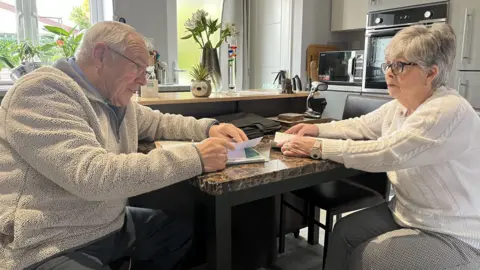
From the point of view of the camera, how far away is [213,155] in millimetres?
1032

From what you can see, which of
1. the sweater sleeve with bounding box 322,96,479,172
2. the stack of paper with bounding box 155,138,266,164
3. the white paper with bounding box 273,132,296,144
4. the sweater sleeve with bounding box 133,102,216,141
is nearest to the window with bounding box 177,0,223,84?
the sweater sleeve with bounding box 133,102,216,141

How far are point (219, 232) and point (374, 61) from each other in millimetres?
3055

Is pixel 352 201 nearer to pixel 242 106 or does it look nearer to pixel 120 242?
Answer: pixel 242 106

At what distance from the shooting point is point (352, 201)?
171 centimetres

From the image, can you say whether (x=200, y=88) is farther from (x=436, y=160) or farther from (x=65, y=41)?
(x=65, y=41)

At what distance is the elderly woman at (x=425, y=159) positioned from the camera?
111cm

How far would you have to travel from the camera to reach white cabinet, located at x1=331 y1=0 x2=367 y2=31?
381 centimetres

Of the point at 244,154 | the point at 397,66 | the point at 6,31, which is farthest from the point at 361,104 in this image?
the point at 6,31

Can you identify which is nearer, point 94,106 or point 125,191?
point 125,191

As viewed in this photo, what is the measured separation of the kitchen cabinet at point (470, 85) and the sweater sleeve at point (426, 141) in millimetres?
2073

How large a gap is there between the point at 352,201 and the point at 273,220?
1.41 feet

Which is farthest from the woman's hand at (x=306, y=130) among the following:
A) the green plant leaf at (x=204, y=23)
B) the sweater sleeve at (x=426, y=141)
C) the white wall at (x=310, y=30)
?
the white wall at (x=310, y=30)

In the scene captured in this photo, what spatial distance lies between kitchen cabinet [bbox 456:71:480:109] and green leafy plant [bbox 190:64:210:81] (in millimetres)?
2231

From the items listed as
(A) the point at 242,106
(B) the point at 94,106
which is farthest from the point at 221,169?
(A) the point at 242,106
